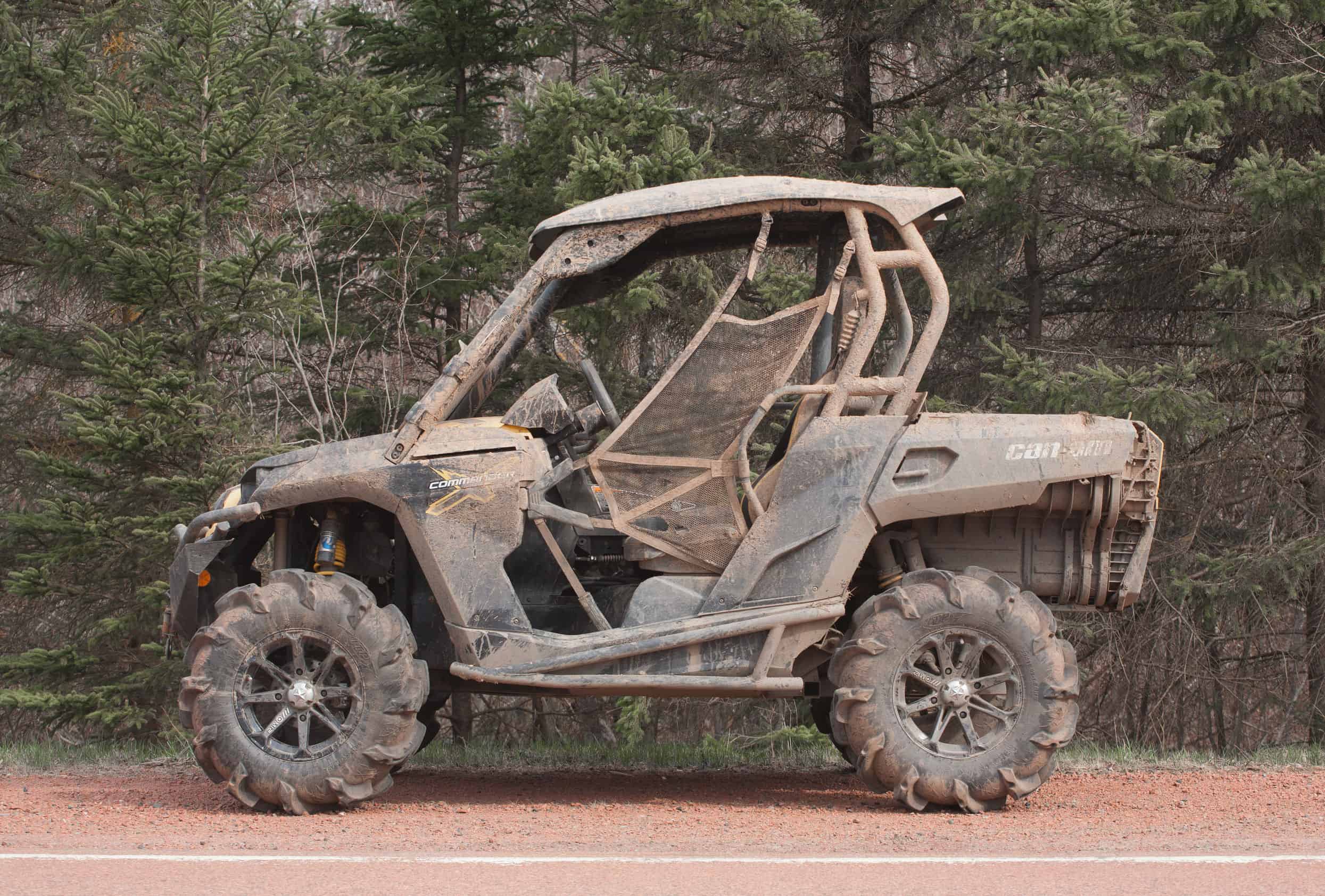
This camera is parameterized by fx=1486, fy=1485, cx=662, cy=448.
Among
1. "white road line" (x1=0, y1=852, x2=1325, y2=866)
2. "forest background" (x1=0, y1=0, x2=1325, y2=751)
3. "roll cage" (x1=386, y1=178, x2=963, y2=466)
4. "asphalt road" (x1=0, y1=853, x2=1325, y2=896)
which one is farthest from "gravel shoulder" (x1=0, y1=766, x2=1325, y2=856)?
"forest background" (x1=0, y1=0, x2=1325, y2=751)

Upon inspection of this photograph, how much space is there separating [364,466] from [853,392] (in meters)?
2.35

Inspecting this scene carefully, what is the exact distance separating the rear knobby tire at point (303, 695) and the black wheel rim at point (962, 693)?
7.57 feet

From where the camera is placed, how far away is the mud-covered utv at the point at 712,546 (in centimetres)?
690

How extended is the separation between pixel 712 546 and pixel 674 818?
1.32 metres

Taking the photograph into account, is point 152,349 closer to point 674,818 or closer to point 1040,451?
point 674,818

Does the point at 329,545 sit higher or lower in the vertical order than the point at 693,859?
higher

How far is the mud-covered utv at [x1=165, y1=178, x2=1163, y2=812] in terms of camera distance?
272 inches

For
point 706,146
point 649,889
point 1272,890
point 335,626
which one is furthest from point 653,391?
point 706,146

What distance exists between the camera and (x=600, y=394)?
7.61 metres

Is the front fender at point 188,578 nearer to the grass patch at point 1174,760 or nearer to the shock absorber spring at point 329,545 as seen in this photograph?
the shock absorber spring at point 329,545

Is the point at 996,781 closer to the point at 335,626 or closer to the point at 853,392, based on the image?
the point at 853,392

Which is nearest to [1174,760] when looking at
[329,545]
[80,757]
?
[329,545]

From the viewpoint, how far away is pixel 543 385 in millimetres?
7438

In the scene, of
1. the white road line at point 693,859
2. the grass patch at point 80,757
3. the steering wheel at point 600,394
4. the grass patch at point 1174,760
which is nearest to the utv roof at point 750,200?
the steering wheel at point 600,394
